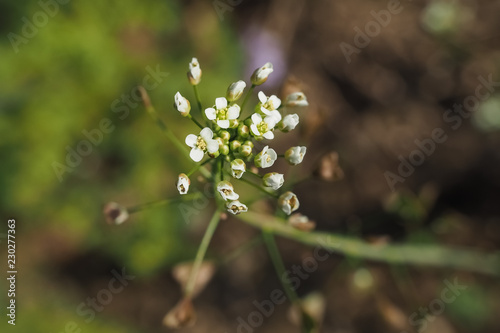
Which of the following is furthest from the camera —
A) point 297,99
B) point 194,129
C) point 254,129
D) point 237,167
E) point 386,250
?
point 194,129

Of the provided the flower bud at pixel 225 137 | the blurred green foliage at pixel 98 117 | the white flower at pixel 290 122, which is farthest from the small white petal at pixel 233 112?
the blurred green foliage at pixel 98 117

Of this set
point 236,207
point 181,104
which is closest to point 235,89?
point 181,104

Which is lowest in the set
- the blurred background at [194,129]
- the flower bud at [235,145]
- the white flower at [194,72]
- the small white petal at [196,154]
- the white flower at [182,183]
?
the blurred background at [194,129]

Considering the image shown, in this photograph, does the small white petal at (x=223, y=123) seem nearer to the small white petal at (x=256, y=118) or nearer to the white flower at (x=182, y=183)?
the small white petal at (x=256, y=118)

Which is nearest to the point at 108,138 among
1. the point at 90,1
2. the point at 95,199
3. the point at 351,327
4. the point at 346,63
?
the point at 95,199

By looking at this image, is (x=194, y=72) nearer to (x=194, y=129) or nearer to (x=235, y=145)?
(x=235, y=145)

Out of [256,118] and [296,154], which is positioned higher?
[256,118]

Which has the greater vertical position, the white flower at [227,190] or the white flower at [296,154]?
the white flower at [296,154]

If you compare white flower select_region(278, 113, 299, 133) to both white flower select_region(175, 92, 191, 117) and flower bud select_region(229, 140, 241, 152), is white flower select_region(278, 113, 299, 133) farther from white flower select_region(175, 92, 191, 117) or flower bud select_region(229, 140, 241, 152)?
white flower select_region(175, 92, 191, 117)
